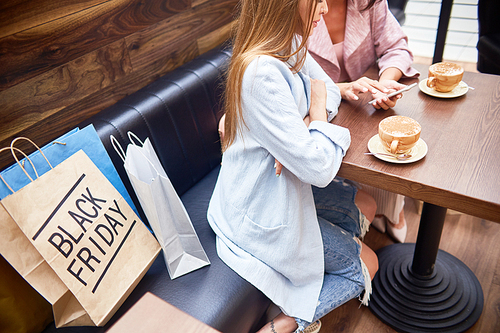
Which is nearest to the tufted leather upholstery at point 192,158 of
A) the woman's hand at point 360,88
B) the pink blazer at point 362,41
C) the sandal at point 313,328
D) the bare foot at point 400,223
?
the sandal at point 313,328

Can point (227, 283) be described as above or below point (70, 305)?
below

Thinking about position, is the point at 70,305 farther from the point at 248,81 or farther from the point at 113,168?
the point at 248,81

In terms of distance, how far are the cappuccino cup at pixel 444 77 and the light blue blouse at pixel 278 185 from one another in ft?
1.08

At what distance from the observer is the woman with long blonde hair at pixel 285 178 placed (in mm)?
987

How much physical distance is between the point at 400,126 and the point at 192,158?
2.99 feet

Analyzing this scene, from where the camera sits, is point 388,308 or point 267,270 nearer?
point 267,270

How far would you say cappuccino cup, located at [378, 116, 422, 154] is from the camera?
3.22ft

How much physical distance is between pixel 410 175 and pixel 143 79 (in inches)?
49.7

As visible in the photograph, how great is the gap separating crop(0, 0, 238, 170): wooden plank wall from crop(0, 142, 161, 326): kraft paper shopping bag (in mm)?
398

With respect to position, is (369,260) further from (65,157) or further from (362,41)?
(65,157)

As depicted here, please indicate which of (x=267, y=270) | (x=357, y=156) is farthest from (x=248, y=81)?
(x=267, y=270)

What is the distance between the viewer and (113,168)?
1251mm

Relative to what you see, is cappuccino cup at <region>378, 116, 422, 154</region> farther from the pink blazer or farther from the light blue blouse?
the pink blazer

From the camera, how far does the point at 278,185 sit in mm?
1127
